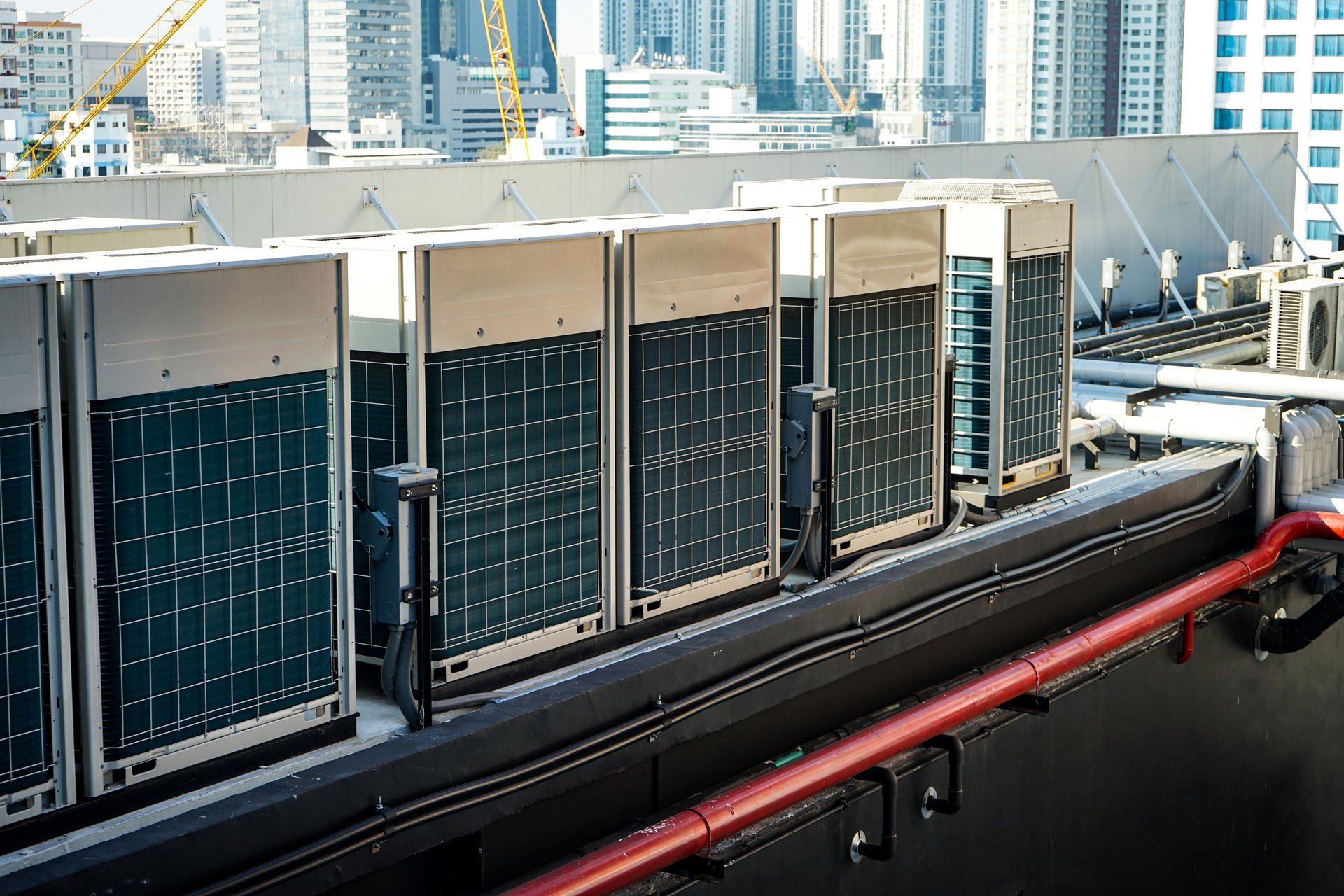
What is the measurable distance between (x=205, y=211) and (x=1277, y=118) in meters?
69.0

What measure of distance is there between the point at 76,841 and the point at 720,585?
12.5ft

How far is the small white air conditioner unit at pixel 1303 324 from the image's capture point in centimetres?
1534

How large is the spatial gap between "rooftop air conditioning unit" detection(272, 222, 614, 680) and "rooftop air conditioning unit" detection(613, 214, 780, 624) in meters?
0.20

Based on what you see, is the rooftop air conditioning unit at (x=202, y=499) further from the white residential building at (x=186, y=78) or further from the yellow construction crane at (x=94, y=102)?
the white residential building at (x=186, y=78)

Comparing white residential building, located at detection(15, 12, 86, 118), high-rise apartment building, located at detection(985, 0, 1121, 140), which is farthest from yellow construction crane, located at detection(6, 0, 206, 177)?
high-rise apartment building, located at detection(985, 0, 1121, 140)

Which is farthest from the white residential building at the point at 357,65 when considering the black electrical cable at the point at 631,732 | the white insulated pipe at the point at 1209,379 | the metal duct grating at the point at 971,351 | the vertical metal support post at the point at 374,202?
the black electrical cable at the point at 631,732

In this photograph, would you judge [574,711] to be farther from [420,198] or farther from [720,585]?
[420,198]

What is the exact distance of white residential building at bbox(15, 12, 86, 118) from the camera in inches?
5335

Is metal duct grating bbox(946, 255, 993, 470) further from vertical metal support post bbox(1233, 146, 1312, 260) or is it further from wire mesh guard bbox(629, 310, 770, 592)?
vertical metal support post bbox(1233, 146, 1312, 260)

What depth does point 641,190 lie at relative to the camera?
16.2m

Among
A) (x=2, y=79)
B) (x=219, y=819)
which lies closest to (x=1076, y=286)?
(x=219, y=819)

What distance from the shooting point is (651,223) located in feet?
27.0

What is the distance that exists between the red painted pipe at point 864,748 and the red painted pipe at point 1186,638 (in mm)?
216

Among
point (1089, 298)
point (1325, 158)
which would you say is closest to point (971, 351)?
point (1089, 298)
